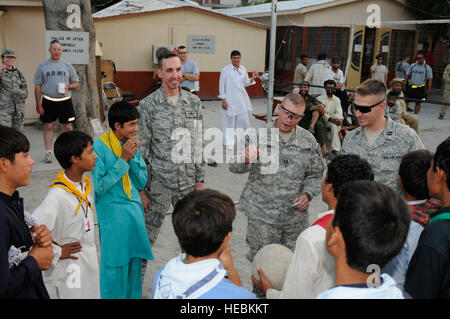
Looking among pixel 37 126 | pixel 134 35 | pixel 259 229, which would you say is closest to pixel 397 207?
pixel 259 229

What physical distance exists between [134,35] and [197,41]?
2257mm

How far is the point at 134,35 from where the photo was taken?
13992 mm

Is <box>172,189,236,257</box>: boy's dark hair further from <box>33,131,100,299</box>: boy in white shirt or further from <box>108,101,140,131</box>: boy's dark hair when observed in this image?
<box>108,101,140,131</box>: boy's dark hair

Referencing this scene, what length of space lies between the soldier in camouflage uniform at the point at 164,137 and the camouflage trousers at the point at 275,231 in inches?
31.3

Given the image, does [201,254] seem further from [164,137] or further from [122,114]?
[164,137]

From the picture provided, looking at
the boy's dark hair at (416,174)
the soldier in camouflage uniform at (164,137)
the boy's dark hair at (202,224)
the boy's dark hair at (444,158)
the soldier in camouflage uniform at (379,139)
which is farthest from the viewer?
the soldier in camouflage uniform at (164,137)

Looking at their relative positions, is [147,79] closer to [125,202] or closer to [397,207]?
[125,202]

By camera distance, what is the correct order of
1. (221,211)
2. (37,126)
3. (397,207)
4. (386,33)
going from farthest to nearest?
(386,33), (37,126), (221,211), (397,207)

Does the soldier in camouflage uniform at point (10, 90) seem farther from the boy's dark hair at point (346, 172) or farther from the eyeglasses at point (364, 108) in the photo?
the boy's dark hair at point (346, 172)

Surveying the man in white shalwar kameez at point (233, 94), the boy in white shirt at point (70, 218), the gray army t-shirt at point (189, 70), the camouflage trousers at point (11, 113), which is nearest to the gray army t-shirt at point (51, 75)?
the camouflage trousers at point (11, 113)

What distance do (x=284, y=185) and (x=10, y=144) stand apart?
1980 mm

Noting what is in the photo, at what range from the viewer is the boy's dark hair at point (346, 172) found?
2.09 metres

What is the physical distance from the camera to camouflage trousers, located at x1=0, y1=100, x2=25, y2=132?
7516mm
